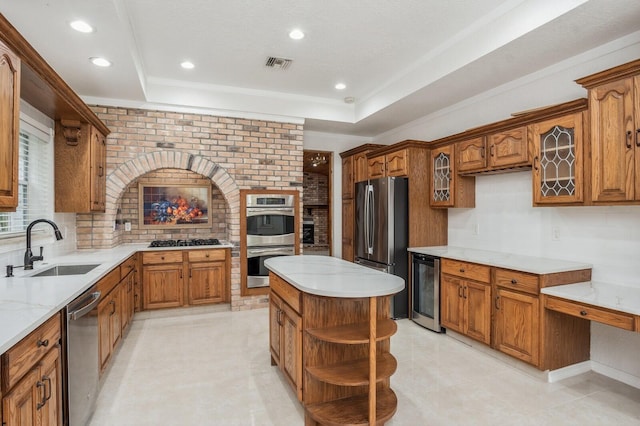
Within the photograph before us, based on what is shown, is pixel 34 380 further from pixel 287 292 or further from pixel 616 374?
pixel 616 374

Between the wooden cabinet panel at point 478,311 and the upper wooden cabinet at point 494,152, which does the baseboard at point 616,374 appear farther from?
the upper wooden cabinet at point 494,152

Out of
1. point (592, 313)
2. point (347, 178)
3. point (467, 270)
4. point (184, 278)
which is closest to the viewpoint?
point (592, 313)

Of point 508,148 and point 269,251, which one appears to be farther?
point 269,251

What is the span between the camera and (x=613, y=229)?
2.78 m

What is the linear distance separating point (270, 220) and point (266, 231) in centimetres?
16

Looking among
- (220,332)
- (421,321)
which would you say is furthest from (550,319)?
(220,332)

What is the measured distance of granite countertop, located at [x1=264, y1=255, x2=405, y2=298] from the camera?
77.7 inches

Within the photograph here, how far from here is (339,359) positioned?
2285 mm

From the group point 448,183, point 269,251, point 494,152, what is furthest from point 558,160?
point 269,251

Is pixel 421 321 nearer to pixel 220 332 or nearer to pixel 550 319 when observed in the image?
pixel 550 319

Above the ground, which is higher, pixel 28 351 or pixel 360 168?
pixel 360 168

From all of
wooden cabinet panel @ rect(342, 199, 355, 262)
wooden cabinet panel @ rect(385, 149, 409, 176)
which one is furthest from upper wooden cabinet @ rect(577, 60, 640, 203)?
wooden cabinet panel @ rect(342, 199, 355, 262)

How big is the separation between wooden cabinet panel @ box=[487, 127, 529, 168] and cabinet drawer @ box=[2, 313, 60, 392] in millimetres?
3686

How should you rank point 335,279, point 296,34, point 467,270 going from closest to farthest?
1. point 335,279
2. point 296,34
3. point 467,270
